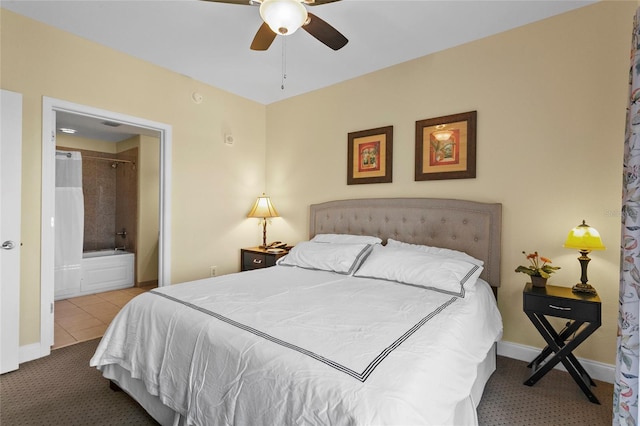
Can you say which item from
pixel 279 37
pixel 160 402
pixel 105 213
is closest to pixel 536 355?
pixel 160 402

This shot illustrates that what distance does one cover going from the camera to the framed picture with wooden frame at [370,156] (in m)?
3.22

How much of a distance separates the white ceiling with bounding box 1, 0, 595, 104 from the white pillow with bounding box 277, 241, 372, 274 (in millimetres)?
1828

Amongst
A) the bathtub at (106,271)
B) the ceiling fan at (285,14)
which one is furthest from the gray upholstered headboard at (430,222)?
the bathtub at (106,271)

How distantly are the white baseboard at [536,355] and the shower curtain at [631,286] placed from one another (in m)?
0.75

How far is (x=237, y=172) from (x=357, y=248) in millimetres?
2068

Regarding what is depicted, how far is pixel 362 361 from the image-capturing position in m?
1.13

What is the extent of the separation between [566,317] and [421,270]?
935 mm

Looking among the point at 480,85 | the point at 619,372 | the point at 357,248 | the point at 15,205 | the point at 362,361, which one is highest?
the point at 480,85

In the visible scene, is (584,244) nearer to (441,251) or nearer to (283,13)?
(441,251)

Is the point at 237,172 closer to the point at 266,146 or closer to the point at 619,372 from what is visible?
the point at 266,146

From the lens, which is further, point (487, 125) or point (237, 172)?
point (237, 172)

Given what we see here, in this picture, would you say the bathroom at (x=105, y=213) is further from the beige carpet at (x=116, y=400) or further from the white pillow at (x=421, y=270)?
the white pillow at (x=421, y=270)

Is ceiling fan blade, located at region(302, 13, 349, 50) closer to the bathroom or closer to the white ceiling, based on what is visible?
the white ceiling

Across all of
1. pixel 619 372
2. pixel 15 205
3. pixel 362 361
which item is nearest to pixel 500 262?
pixel 619 372
